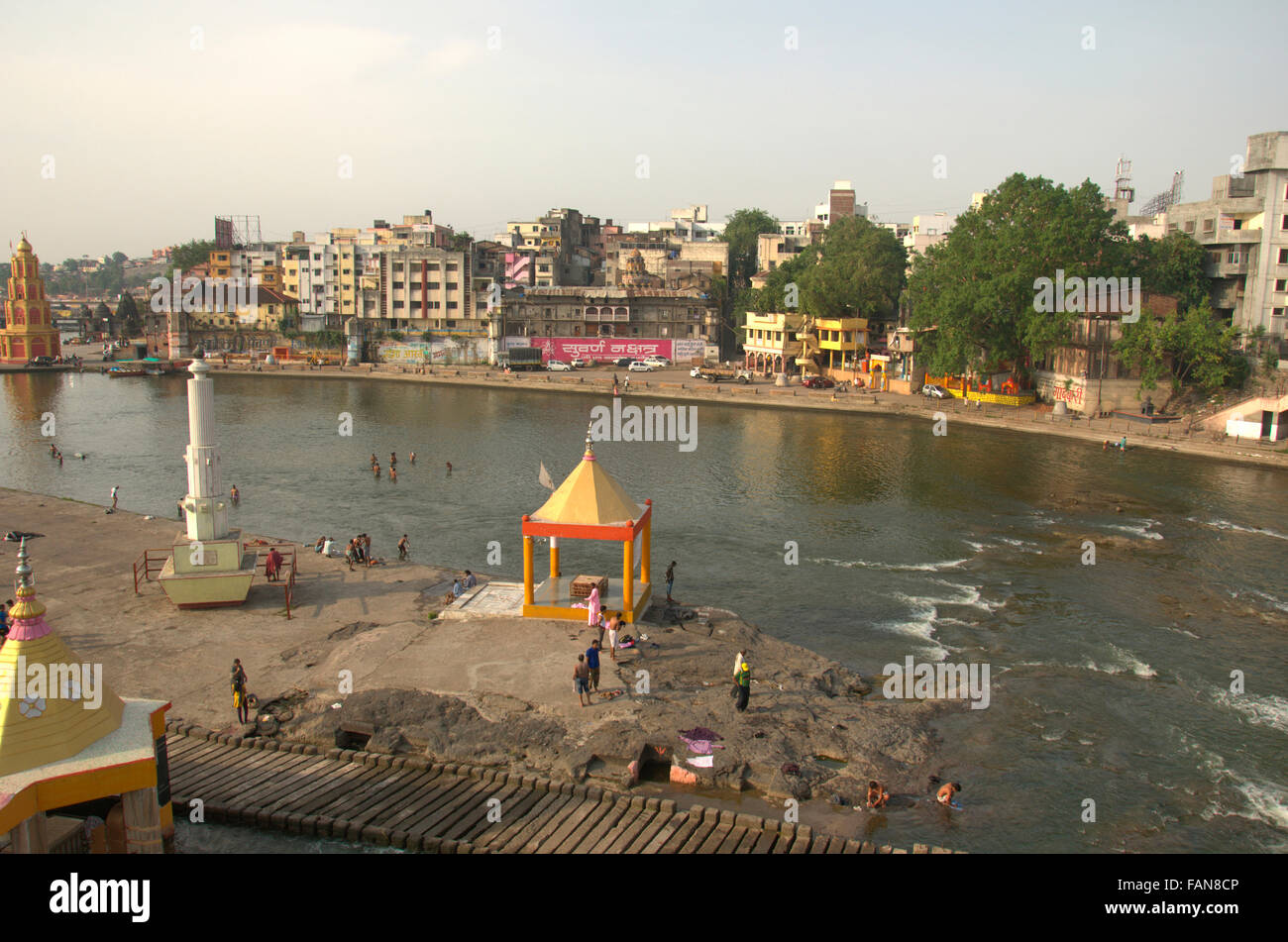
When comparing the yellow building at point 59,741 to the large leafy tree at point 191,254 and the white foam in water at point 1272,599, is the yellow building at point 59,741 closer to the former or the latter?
the white foam in water at point 1272,599

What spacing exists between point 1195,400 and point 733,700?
52.1 m

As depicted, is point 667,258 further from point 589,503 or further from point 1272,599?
point 589,503

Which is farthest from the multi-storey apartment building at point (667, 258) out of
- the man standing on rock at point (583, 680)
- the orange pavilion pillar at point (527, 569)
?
the man standing on rock at point (583, 680)

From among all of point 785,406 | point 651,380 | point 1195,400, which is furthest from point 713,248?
point 1195,400

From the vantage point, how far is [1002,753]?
1761 cm

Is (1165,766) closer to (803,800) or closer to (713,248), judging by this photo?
(803,800)

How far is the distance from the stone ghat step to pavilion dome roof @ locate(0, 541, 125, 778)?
10.9ft

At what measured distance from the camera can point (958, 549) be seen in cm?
3231

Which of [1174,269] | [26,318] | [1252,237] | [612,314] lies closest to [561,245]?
[612,314]

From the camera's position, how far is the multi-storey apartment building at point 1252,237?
55.8m

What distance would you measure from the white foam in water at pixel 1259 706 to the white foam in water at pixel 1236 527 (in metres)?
16.7

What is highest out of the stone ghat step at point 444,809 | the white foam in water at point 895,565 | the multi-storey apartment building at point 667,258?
the multi-storey apartment building at point 667,258

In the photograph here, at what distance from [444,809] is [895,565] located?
66.2 feet

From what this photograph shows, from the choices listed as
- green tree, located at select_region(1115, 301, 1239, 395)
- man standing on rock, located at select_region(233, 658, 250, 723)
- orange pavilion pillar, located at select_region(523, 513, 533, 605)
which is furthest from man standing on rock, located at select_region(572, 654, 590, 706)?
green tree, located at select_region(1115, 301, 1239, 395)
